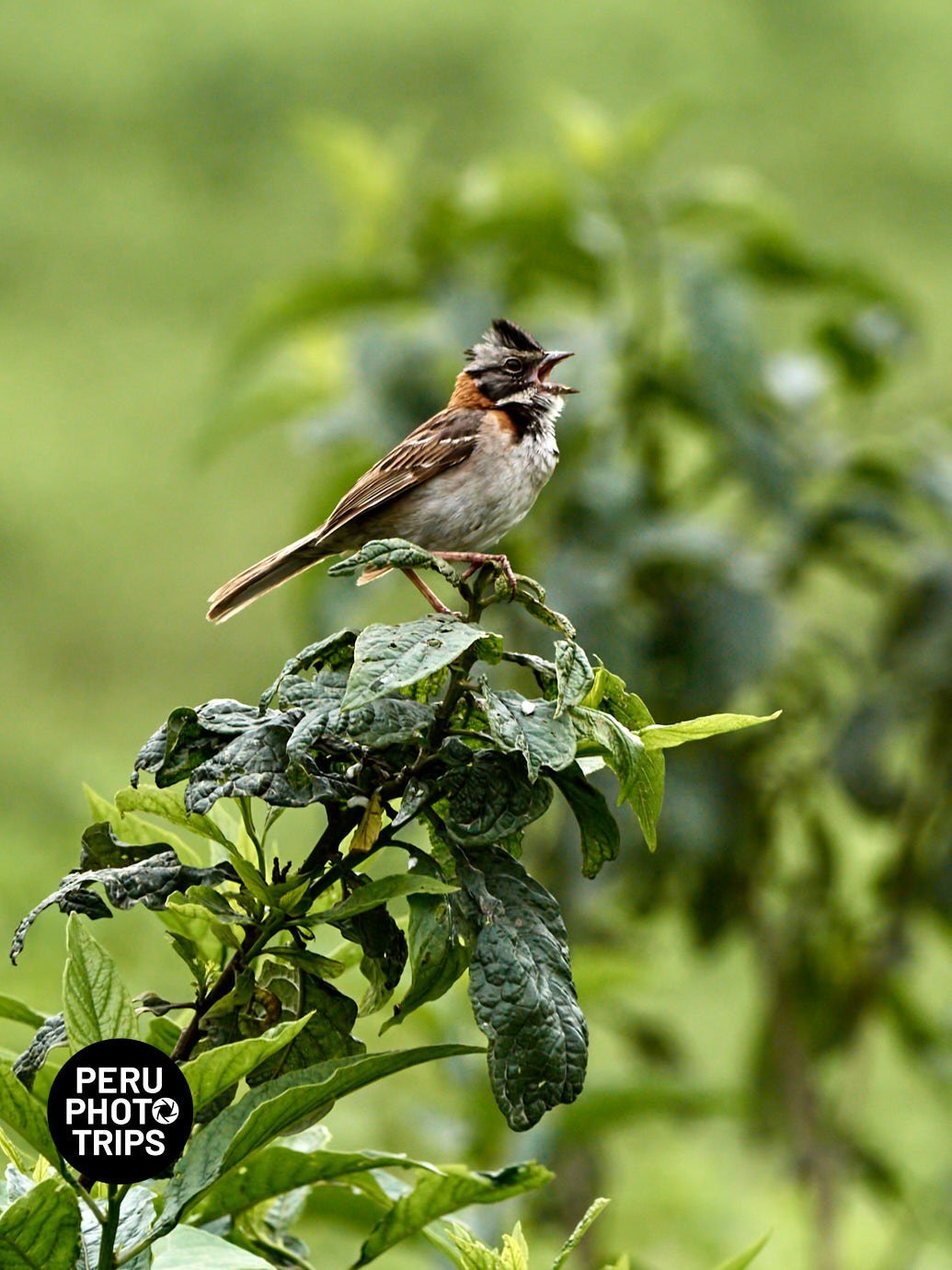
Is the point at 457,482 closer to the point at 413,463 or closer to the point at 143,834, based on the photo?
the point at 413,463

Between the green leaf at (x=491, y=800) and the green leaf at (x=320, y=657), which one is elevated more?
the green leaf at (x=320, y=657)

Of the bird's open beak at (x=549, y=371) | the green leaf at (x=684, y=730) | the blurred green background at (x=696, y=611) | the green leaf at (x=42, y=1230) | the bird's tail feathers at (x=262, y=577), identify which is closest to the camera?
the green leaf at (x=42, y=1230)

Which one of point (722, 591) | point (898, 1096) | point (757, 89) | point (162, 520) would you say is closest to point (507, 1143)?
point (722, 591)

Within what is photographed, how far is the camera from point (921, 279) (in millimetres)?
4633

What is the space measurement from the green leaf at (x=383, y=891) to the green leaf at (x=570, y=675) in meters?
0.08

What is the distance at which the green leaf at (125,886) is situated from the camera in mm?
583

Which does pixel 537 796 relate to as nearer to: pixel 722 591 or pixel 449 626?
pixel 449 626

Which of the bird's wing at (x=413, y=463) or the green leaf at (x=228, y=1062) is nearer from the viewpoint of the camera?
the green leaf at (x=228, y=1062)

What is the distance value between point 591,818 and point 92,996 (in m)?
0.20

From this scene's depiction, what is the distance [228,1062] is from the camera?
0.57 meters

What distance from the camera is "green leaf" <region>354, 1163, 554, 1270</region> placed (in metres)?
0.61

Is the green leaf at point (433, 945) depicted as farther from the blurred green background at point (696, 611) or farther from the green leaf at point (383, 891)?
the blurred green background at point (696, 611)

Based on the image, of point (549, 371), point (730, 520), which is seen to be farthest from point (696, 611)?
point (549, 371)

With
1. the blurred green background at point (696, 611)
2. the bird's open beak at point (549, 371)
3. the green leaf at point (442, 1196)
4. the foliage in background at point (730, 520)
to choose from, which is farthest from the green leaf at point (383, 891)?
the foliage in background at point (730, 520)
